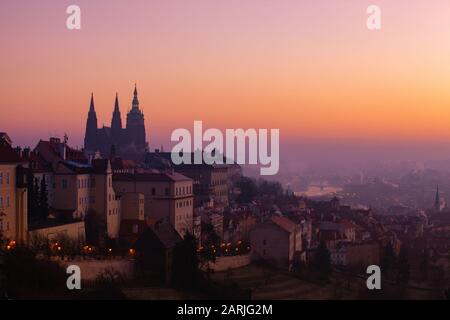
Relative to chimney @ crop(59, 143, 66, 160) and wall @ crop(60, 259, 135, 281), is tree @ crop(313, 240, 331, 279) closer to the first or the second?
chimney @ crop(59, 143, 66, 160)

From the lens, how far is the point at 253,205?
54375 mm

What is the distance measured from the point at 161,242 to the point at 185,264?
112 centimetres

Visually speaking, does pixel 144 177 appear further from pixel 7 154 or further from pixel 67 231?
pixel 7 154

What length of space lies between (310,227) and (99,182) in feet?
63.5

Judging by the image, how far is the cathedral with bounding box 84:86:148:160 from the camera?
77.4m

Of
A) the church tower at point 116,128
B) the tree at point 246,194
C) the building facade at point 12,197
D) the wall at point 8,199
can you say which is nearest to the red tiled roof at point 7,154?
the building facade at point 12,197

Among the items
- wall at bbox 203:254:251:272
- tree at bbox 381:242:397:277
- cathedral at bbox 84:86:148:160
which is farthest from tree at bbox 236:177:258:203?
wall at bbox 203:254:251:272

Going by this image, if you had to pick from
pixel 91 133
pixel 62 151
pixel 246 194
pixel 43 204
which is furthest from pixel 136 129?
pixel 43 204

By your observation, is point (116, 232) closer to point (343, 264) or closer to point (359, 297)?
point (359, 297)

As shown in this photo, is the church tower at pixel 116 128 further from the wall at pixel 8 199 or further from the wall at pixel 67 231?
the wall at pixel 8 199

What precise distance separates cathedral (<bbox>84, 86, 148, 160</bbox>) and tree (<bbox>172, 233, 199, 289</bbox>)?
4904 centimetres
